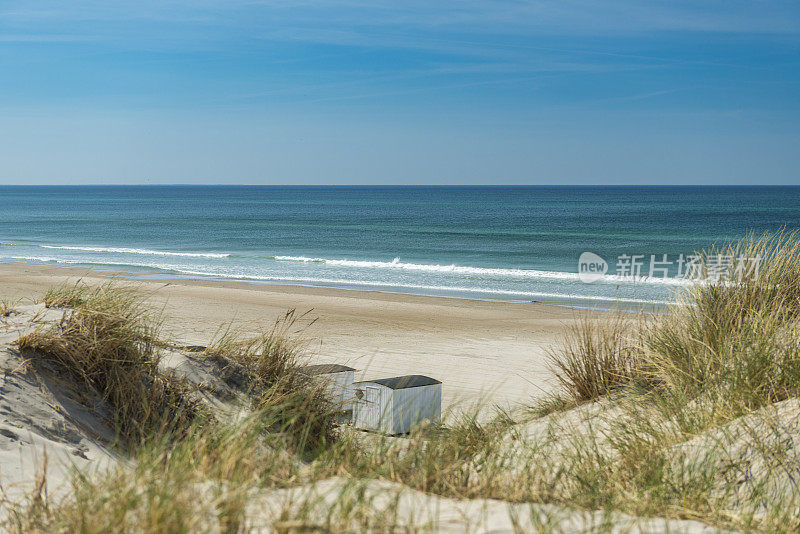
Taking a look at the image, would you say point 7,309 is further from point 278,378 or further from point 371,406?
point 371,406

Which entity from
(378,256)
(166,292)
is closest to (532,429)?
(166,292)

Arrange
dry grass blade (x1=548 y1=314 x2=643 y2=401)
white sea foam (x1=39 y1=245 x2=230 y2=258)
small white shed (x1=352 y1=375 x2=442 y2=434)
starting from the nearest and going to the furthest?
dry grass blade (x1=548 y1=314 x2=643 y2=401) → small white shed (x1=352 y1=375 x2=442 y2=434) → white sea foam (x1=39 y1=245 x2=230 y2=258)

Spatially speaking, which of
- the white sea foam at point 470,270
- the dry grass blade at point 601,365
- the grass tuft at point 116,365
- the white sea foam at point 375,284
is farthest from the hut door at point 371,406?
the white sea foam at point 470,270

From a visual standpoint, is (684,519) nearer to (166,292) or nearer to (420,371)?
(420,371)

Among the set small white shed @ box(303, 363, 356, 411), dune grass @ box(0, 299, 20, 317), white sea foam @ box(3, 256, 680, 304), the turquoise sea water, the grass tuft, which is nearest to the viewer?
the grass tuft

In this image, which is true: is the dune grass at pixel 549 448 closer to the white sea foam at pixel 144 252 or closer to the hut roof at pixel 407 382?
the hut roof at pixel 407 382

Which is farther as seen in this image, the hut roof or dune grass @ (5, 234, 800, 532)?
the hut roof

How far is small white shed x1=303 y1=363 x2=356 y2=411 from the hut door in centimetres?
17

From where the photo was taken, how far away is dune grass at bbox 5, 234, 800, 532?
2.43 m

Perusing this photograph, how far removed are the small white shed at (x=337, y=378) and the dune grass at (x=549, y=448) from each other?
274 millimetres

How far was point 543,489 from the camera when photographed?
3223 millimetres

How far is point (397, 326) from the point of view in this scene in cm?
1454

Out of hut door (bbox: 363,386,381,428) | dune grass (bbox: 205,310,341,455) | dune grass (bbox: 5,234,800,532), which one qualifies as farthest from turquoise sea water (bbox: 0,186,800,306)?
dune grass (bbox: 205,310,341,455)

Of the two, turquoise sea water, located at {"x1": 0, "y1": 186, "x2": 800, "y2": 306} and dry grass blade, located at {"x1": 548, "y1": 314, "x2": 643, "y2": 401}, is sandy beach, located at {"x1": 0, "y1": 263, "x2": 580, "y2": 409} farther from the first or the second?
turquoise sea water, located at {"x1": 0, "y1": 186, "x2": 800, "y2": 306}
